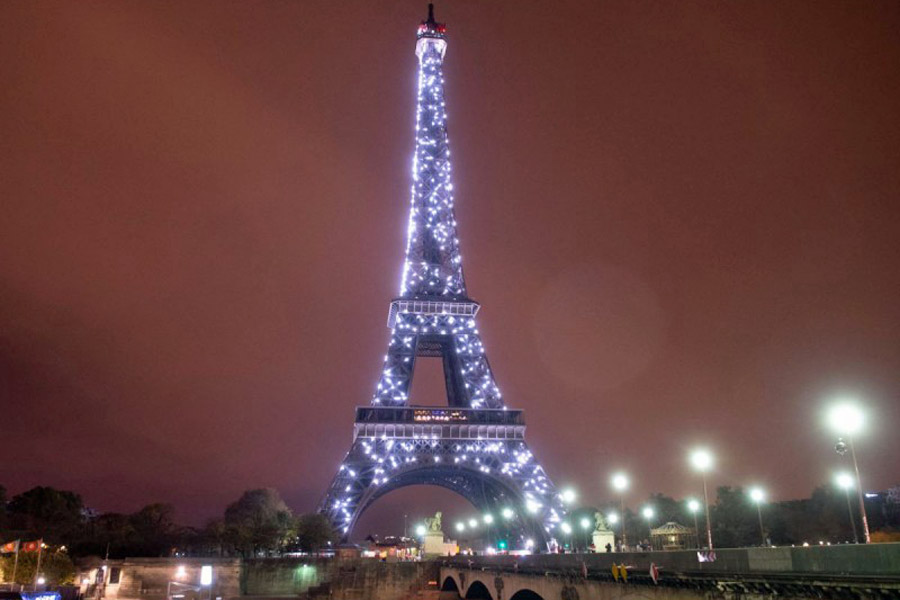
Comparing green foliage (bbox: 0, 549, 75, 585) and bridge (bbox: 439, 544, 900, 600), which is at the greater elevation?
bridge (bbox: 439, 544, 900, 600)

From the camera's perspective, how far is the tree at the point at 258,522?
92312mm

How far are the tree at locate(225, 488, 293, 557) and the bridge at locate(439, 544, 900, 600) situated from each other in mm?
64864

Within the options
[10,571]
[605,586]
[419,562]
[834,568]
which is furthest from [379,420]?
[834,568]

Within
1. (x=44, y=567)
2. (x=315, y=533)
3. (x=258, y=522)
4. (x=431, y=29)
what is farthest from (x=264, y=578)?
(x=431, y=29)

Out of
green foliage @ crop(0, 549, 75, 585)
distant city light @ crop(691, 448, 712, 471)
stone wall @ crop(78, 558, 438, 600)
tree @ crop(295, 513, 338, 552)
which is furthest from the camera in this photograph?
tree @ crop(295, 513, 338, 552)

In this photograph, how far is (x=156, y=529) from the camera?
12400 cm

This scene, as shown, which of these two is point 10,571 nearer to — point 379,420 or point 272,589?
point 272,589

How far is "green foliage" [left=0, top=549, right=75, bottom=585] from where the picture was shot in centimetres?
6525

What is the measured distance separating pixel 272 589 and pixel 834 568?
67742 millimetres

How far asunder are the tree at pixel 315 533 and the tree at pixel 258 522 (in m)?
6.54

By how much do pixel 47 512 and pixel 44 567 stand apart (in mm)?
60133

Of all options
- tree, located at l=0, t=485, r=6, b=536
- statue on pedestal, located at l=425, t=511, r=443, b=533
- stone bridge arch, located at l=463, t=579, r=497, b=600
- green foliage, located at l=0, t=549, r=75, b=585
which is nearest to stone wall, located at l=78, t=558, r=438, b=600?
green foliage, located at l=0, t=549, r=75, b=585

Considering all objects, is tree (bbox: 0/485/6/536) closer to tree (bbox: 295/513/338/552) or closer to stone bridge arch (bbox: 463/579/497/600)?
tree (bbox: 295/513/338/552)

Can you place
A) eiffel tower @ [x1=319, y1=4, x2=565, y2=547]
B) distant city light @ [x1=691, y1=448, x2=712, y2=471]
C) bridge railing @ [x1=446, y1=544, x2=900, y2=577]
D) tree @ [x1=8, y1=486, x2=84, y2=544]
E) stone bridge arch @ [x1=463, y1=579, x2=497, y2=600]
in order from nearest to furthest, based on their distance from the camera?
bridge railing @ [x1=446, y1=544, x2=900, y2=577] < distant city light @ [x1=691, y1=448, x2=712, y2=471] < stone bridge arch @ [x1=463, y1=579, x2=497, y2=600] < eiffel tower @ [x1=319, y1=4, x2=565, y2=547] < tree @ [x1=8, y1=486, x2=84, y2=544]
